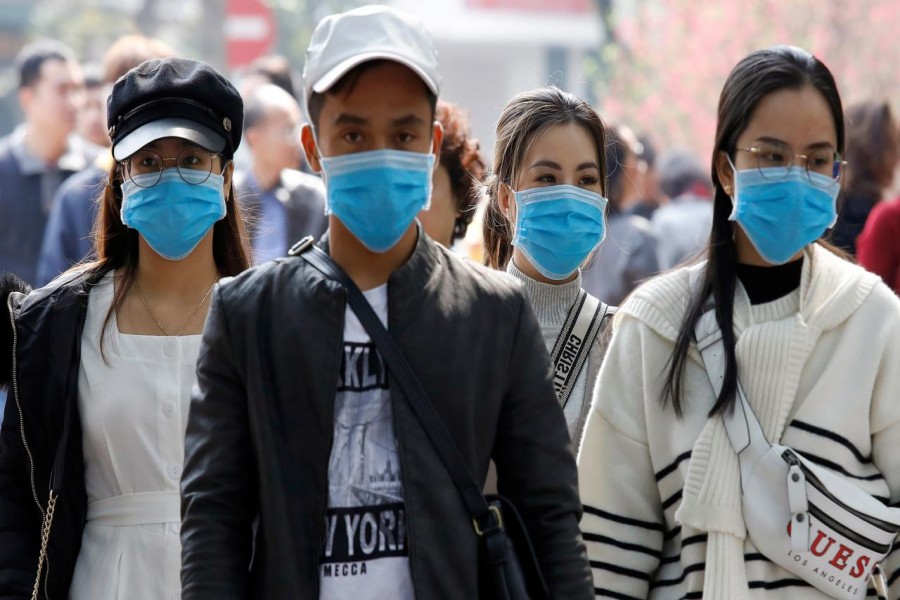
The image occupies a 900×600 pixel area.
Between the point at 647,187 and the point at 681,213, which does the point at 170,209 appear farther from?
the point at 647,187

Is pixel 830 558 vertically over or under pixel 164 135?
under

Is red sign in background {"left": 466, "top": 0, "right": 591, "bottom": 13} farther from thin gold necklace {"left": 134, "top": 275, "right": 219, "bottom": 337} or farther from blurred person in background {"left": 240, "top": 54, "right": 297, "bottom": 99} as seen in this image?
thin gold necklace {"left": 134, "top": 275, "right": 219, "bottom": 337}

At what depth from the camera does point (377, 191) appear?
2.89 metres

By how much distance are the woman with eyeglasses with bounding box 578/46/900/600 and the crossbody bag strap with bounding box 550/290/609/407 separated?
427mm

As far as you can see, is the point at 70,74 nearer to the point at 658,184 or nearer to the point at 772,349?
the point at 658,184

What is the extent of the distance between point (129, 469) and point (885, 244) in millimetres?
4049

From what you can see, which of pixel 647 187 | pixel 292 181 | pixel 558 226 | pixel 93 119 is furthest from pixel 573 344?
pixel 647 187

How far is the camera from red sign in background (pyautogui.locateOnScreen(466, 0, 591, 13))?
A: 114 ft

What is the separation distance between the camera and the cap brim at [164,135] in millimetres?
3764

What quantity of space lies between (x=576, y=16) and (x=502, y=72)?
279cm

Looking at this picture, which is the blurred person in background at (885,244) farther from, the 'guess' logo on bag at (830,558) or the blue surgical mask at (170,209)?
the blue surgical mask at (170,209)

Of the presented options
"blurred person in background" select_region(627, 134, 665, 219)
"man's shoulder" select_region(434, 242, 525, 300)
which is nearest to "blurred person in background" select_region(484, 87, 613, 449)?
"man's shoulder" select_region(434, 242, 525, 300)

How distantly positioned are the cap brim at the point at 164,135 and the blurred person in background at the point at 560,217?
1.01 metres

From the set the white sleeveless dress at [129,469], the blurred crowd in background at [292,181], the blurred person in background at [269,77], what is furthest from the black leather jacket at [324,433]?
the blurred person in background at [269,77]
